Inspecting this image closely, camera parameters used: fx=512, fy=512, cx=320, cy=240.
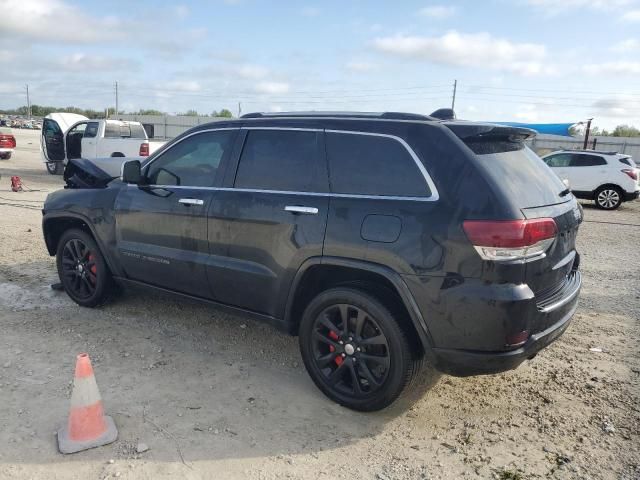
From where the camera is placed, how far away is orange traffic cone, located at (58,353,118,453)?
2.86 meters

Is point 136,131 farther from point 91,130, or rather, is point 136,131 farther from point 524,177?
point 524,177

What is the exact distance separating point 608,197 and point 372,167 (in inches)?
585

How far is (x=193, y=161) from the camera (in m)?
4.19

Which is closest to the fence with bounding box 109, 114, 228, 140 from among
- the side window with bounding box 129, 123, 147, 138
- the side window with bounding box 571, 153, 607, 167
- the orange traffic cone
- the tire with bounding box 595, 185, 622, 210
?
the side window with bounding box 129, 123, 147, 138

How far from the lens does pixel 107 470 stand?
2707 mm

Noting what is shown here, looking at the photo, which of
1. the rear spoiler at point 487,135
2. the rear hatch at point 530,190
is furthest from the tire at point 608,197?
the rear spoiler at point 487,135

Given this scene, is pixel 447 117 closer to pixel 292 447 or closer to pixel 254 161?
pixel 254 161

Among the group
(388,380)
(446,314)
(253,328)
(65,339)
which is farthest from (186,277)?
(446,314)

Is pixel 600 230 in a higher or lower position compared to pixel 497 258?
lower

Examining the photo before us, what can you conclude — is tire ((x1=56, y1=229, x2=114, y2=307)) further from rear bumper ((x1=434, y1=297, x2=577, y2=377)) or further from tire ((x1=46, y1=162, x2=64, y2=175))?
tire ((x1=46, y1=162, x2=64, y2=175))

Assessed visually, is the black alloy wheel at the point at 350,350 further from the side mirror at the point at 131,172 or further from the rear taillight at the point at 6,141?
the rear taillight at the point at 6,141

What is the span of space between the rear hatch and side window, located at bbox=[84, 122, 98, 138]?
14.7 metres

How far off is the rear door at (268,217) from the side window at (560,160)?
14389 millimetres

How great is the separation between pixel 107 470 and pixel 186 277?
1.68 metres
